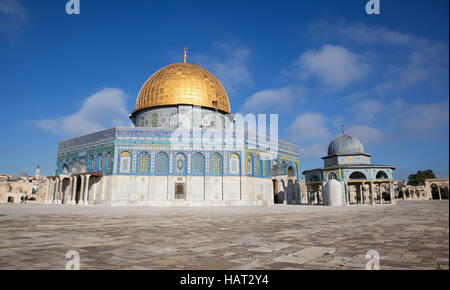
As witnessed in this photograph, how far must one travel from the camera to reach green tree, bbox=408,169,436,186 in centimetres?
6085

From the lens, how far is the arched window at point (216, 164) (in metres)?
27.0

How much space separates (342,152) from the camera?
35562 millimetres

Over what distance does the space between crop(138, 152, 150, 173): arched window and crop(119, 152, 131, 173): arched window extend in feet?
3.13

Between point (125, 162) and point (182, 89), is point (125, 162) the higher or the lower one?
the lower one

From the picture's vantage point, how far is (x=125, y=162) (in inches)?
1033

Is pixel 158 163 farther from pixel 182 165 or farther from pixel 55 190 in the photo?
pixel 55 190

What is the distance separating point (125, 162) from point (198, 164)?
21.3 feet

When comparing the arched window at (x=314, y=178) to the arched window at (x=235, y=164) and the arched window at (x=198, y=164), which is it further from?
the arched window at (x=198, y=164)

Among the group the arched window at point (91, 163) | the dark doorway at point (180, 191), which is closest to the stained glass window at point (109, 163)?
the arched window at point (91, 163)

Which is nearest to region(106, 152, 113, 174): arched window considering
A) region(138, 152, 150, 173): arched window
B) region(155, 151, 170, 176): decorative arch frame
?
region(138, 152, 150, 173): arched window

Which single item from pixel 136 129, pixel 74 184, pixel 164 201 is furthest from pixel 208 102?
pixel 74 184

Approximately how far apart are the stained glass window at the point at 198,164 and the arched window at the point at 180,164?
0.83 m

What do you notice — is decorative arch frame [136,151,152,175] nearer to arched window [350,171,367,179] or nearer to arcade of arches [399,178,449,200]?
arched window [350,171,367,179]

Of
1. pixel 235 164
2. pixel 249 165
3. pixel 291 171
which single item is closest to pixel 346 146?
pixel 291 171
